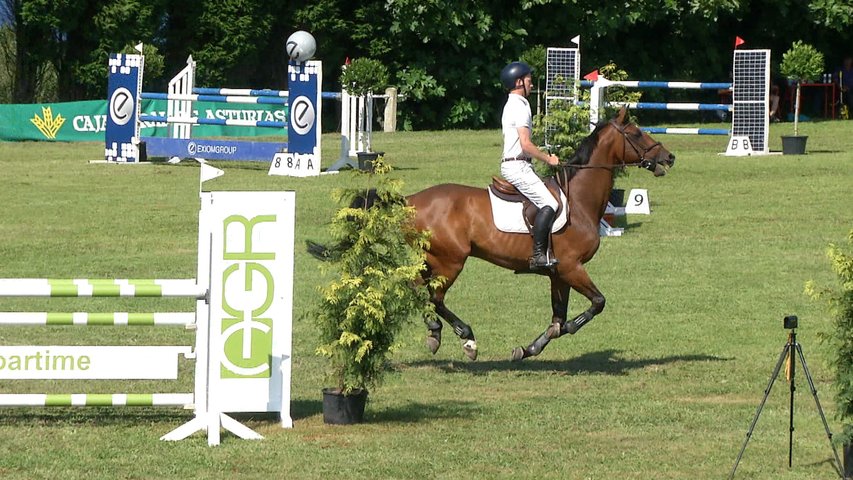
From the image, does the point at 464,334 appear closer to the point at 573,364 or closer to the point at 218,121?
the point at 573,364

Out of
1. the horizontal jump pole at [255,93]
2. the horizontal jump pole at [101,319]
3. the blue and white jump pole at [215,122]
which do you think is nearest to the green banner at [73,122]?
the horizontal jump pole at [255,93]

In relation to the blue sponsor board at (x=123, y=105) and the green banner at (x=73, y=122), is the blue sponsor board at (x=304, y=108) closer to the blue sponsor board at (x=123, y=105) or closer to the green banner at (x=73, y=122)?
the blue sponsor board at (x=123, y=105)

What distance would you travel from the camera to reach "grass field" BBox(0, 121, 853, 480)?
7922mm

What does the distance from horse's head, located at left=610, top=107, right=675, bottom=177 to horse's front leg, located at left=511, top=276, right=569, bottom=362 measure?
3.85 feet

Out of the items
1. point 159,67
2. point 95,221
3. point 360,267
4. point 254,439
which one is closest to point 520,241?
point 360,267

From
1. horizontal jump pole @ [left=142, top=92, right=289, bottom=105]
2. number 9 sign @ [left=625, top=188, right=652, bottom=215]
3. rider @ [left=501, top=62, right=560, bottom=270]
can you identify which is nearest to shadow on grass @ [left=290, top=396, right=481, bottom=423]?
rider @ [left=501, top=62, right=560, bottom=270]

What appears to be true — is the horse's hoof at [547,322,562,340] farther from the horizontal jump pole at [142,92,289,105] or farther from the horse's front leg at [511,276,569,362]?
the horizontal jump pole at [142,92,289,105]

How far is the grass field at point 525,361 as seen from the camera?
7922 mm

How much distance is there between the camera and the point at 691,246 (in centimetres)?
1795

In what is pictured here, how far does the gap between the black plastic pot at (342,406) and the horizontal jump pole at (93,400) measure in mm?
848

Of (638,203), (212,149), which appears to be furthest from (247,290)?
(212,149)

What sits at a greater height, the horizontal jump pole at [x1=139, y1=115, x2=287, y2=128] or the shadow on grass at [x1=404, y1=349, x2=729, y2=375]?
the horizontal jump pole at [x1=139, y1=115, x2=287, y2=128]

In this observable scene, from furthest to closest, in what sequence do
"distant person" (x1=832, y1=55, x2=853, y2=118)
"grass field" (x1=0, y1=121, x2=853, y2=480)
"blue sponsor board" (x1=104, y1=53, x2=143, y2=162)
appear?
"distant person" (x1=832, y1=55, x2=853, y2=118), "blue sponsor board" (x1=104, y1=53, x2=143, y2=162), "grass field" (x1=0, y1=121, x2=853, y2=480)

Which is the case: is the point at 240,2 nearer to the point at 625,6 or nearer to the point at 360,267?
the point at 625,6
